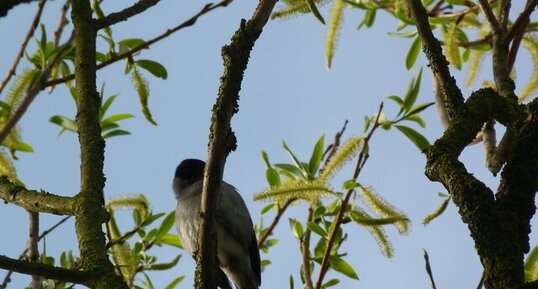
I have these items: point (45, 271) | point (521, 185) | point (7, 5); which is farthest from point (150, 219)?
point (7, 5)

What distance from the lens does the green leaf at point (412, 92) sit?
419cm

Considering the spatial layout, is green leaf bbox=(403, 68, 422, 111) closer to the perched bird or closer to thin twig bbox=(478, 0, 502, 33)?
thin twig bbox=(478, 0, 502, 33)

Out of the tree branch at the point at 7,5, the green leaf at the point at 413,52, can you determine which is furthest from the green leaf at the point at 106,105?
the tree branch at the point at 7,5

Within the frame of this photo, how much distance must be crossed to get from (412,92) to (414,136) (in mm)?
234

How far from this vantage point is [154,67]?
14.9 ft

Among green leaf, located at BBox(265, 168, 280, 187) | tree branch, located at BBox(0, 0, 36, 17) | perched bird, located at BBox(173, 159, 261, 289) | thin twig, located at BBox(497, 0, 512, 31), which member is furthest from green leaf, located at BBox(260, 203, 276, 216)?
tree branch, located at BBox(0, 0, 36, 17)

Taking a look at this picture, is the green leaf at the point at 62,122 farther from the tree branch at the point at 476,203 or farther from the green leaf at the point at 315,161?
the tree branch at the point at 476,203

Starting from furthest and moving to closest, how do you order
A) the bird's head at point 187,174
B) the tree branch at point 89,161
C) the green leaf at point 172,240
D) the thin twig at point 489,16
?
the bird's head at point 187,174
the green leaf at point 172,240
the thin twig at point 489,16
the tree branch at point 89,161

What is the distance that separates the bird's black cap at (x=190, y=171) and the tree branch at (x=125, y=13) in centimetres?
326

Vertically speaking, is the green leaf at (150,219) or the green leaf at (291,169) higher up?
the green leaf at (291,169)

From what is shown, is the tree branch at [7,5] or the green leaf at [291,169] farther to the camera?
the green leaf at [291,169]

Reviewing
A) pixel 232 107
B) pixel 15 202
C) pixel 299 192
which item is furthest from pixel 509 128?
pixel 15 202

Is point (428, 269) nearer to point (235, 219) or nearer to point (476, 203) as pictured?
point (476, 203)

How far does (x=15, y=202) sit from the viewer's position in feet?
10.0
